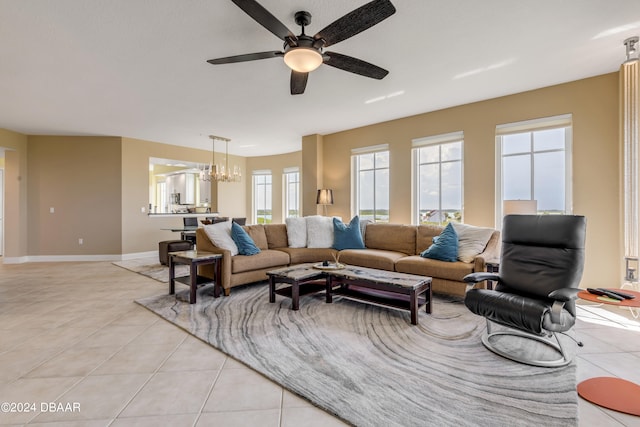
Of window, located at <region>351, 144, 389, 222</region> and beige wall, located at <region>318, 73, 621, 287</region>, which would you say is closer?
beige wall, located at <region>318, 73, 621, 287</region>

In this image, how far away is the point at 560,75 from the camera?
3.78m

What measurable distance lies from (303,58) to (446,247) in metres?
2.83

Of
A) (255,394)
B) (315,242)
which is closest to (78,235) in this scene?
(315,242)

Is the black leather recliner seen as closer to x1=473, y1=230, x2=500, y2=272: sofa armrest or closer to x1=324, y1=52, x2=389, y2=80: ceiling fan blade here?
x1=473, y1=230, x2=500, y2=272: sofa armrest

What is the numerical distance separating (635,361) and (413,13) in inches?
126

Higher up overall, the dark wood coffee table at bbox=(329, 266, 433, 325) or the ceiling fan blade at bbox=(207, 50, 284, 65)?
the ceiling fan blade at bbox=(207, 50, 284, 65)

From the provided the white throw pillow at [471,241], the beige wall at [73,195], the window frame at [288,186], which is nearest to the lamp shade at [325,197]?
the window frame at [288,186]

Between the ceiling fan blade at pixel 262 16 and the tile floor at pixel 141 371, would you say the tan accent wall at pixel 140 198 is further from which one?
the ceiling fan blade at pixel 262 16

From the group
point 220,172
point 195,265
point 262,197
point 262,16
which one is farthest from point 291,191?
point 262,16

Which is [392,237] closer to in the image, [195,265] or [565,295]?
[565,295]

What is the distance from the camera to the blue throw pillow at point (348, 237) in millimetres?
4938

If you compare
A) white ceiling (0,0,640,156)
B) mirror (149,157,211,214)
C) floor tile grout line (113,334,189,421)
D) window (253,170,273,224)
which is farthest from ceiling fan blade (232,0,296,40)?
mirror (149,157,211,214)

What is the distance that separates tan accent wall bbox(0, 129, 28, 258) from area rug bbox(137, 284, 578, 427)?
5404 mm

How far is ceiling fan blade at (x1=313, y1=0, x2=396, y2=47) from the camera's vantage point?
1.93 meters
